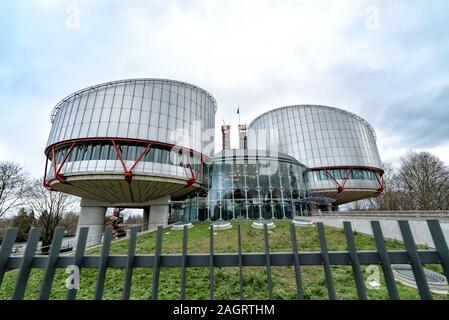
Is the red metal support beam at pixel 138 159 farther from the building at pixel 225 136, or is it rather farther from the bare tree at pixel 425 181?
the bare tree at pixel 425 181

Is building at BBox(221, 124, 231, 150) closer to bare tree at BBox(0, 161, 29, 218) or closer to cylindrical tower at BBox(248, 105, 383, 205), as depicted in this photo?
cylindrical tower at BBox(248, 105, 383, 205)

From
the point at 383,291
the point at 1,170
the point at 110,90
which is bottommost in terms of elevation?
the point at 383,291

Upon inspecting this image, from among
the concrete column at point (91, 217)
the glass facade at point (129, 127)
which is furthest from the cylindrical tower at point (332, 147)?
the concrete column at point (91, 217)

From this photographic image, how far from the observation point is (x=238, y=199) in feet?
91.1

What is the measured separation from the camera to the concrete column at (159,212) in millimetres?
26078

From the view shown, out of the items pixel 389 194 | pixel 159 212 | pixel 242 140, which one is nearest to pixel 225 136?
pixel 242 140

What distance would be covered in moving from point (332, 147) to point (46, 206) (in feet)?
182

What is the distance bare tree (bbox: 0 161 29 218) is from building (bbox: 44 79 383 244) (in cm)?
785

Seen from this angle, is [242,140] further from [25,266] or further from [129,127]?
[25,266]

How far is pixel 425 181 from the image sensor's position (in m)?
33.2
